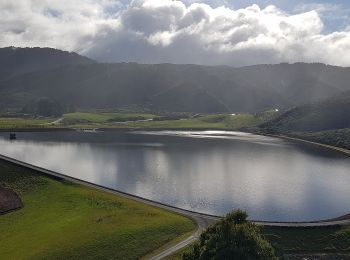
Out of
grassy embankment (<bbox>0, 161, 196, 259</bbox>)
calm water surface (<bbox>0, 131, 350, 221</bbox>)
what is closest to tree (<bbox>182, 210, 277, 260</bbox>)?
grassy embankment (<bbox>0, 161, 196, 259</bbox>)

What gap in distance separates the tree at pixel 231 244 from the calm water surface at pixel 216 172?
32519 mm

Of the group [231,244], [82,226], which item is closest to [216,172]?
[82,226]

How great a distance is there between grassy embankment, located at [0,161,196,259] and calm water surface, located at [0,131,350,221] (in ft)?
43.9

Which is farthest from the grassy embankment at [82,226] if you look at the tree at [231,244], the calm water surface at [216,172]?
the tree at [231,244]

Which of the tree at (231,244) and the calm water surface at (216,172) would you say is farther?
the calm water surface at (216,172)

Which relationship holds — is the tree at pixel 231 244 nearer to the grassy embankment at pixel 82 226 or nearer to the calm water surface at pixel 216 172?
the grassy embankment at pixel 82 226

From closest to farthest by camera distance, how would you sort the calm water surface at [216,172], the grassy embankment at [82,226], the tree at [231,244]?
the tree at [231,244]
the grassy embankment at [82,226]
the calm water surface at [216,172]

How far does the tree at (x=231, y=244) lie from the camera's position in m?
43.8

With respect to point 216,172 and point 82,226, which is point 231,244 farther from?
point 216,172

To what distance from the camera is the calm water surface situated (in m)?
88.1

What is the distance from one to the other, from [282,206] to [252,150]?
314 ft

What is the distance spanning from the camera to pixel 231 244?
1748 inches

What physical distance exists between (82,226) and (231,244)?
1279 inches

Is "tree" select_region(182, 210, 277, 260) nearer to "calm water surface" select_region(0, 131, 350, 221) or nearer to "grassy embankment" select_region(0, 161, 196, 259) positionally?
"grassy embankment" select_region(0, 161, 196, 259)
